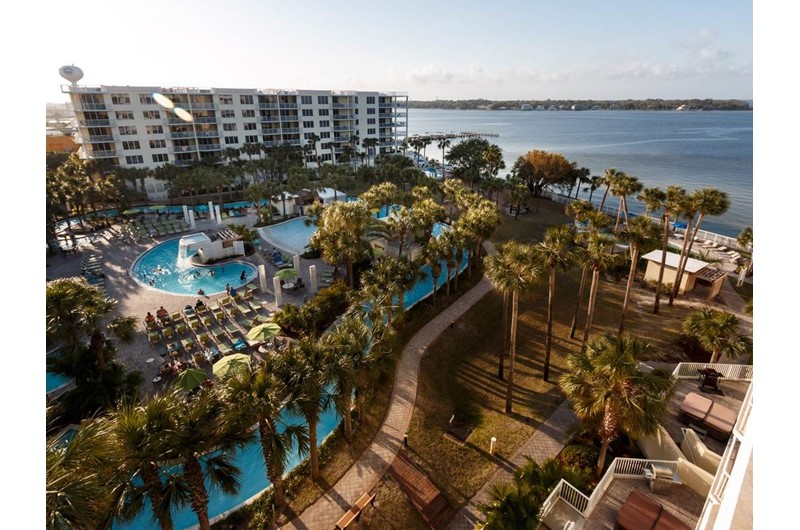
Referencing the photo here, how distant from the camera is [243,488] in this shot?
16531 mm

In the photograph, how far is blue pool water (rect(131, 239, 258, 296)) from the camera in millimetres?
32969

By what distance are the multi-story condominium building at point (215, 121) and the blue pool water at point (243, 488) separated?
195 ft

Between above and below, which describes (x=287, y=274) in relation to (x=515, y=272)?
below

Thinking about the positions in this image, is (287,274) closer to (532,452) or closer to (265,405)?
(265,405)

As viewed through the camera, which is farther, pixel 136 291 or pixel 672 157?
pixel 672 157

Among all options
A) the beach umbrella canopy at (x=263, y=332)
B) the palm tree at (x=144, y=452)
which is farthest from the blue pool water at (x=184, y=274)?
the palm tree at (x=144, y=452)

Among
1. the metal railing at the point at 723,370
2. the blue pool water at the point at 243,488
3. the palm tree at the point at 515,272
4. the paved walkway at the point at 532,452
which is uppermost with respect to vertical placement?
the palm tree at the point at 515,272

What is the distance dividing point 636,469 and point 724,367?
9.56m

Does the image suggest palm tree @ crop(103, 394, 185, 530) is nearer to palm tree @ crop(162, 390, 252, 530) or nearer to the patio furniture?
palm tree @ crop(162, 390, 252, 530)

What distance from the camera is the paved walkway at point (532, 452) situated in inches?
570

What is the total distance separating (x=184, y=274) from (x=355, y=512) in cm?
2961

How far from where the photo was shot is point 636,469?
14055mm

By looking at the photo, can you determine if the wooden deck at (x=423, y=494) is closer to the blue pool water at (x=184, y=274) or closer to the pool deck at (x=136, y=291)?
the pool deck at (x=136, y=291)

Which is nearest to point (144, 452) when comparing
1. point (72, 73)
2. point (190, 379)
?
point (190, 379)
